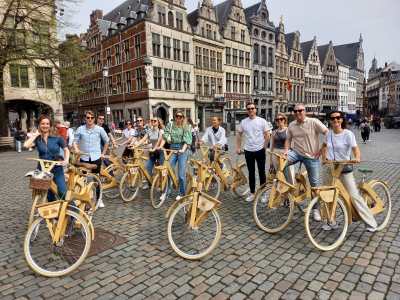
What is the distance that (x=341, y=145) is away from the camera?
13.6 ft

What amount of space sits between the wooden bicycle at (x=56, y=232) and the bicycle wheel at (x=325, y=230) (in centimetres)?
281

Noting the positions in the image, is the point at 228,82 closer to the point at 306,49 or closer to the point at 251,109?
the point at 306,49

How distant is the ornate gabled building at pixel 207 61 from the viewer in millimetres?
35281

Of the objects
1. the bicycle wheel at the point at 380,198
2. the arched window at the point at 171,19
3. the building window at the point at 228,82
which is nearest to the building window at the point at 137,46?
the arched window at the point at 171,19

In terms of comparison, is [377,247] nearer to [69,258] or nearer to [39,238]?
[69,258]

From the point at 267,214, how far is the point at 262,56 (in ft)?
147

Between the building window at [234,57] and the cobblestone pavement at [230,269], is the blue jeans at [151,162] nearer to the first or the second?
the cobblestone pavement at [230,269]

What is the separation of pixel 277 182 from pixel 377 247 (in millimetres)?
A: 1561

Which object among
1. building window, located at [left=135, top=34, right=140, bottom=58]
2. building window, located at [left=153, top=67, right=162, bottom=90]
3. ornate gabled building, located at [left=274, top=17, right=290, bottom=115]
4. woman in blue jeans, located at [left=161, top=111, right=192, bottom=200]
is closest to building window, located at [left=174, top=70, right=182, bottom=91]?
building window, located at [left=153, top=67, right=162, bottom=90]

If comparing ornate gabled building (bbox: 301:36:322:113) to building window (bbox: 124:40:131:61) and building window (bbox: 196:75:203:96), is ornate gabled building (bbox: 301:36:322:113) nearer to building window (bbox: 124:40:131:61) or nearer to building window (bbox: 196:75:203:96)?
building window (bbox: 196:75:203:96)

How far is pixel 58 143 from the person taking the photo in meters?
4.30

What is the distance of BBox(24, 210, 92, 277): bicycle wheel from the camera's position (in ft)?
11.0

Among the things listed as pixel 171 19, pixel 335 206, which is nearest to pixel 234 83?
pixel 171 19

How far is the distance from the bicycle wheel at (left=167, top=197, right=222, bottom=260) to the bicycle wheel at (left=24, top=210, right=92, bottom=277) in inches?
42.2
